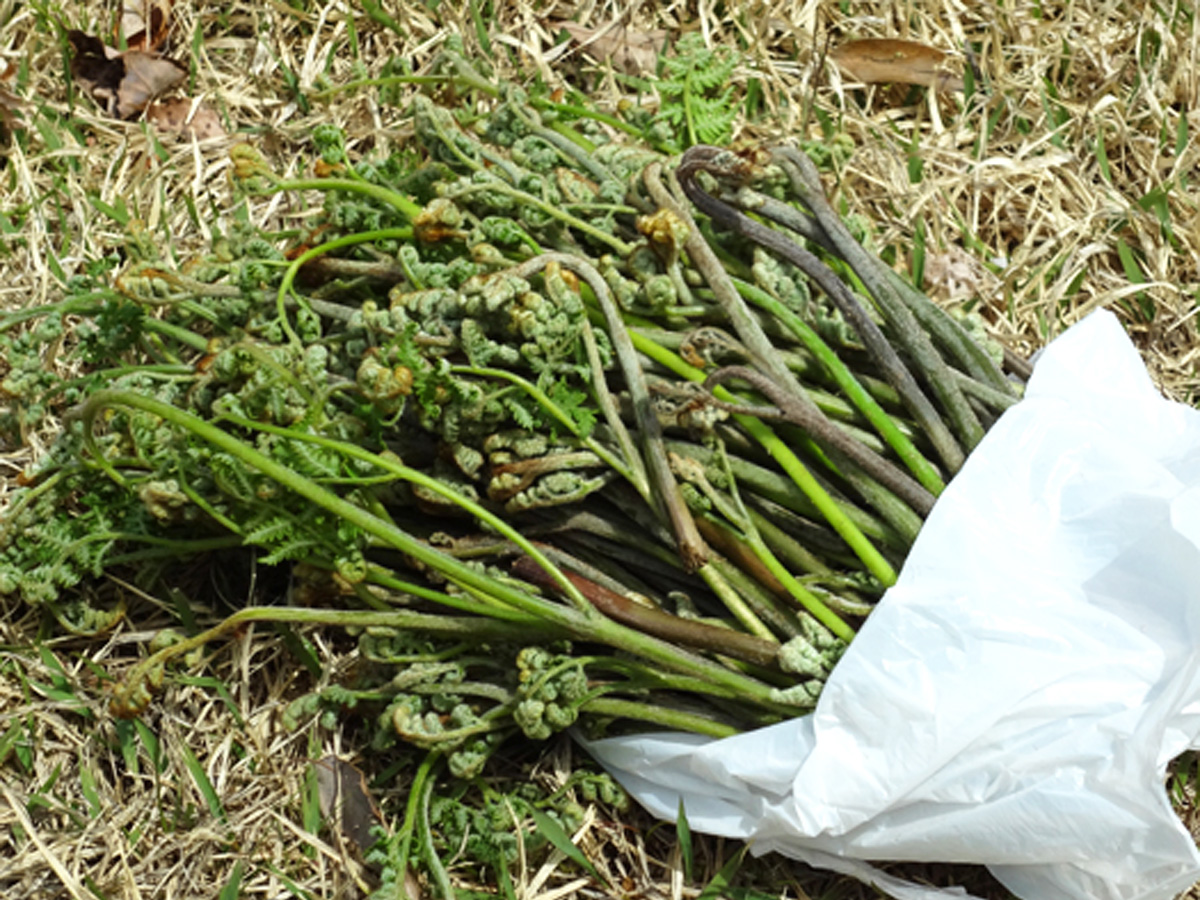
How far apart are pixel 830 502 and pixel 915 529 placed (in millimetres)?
151

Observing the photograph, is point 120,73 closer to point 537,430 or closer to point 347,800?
point 537,430

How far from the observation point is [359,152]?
10.0 feet

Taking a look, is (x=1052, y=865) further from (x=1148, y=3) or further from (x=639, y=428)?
(x=1148, y=3)

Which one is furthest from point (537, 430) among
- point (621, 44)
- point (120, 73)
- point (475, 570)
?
point (120, 73)

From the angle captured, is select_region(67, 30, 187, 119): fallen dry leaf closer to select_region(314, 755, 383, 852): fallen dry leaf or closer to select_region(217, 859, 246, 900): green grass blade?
select_region(314, 755, 383, 852): fallen dry leaf

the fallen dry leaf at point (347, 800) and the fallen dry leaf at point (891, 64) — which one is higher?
the fallen dry leaf at point (891, 64)

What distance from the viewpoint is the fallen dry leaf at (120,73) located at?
3084 mm

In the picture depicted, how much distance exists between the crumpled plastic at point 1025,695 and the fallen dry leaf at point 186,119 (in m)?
2.09

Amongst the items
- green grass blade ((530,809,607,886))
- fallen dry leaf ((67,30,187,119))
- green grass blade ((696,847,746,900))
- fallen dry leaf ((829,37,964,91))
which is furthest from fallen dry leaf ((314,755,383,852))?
fallen dry leaf ((829,37,964,91))

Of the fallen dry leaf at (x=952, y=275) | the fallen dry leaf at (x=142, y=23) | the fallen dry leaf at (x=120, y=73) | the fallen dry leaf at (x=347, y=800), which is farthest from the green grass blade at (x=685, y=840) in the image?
the fallen dry leaf at (x=142, y=23)

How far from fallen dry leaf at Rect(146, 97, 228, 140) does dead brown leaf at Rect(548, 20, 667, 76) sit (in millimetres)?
949

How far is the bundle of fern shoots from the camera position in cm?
195

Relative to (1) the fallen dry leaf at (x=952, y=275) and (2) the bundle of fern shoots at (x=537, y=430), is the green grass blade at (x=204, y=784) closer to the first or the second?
(2) the bundle of fern shoots at (x=537, y=430)

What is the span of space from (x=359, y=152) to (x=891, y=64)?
142 cm
